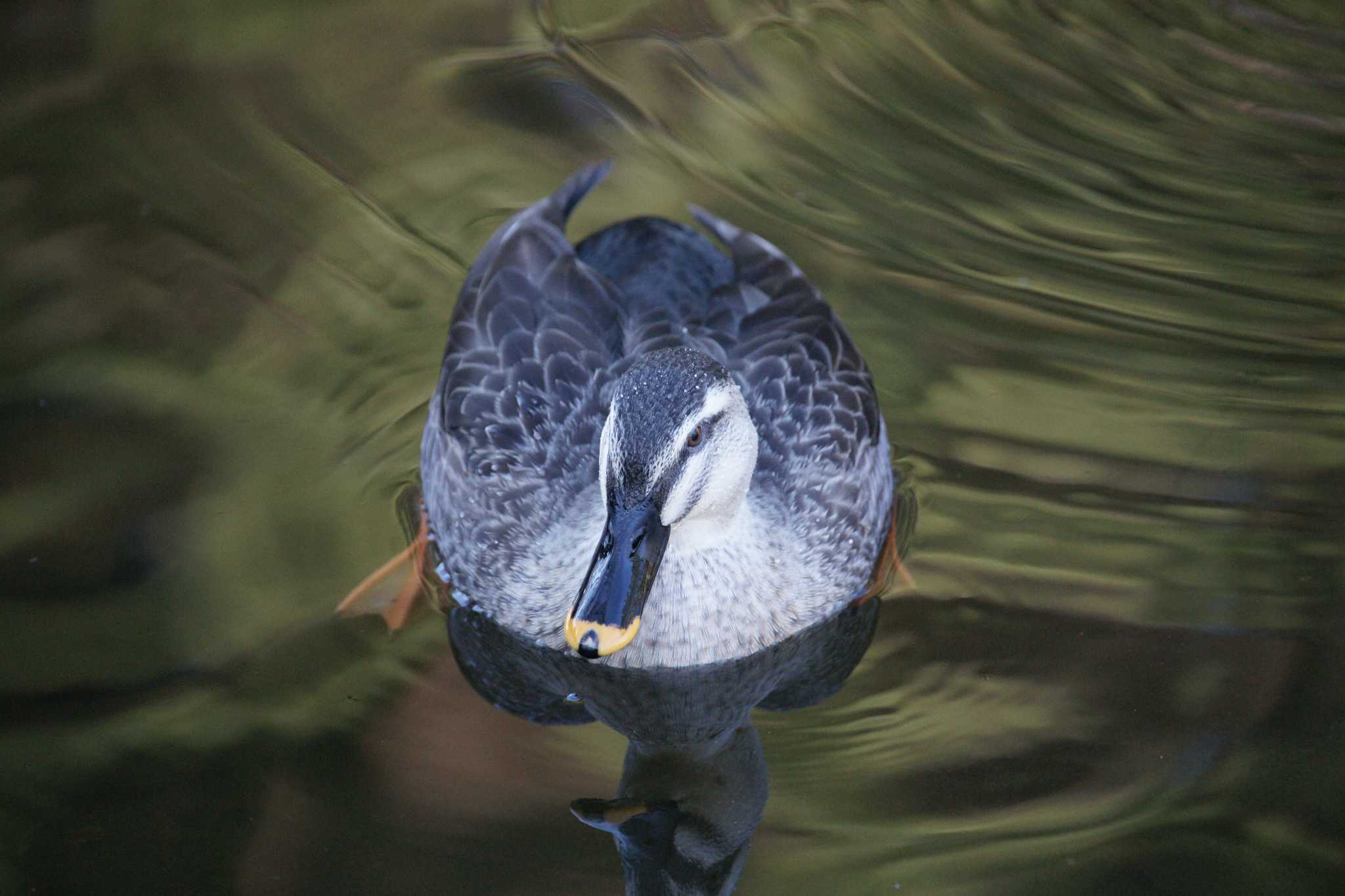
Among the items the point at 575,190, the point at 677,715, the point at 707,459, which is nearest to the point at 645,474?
the point at 707,459

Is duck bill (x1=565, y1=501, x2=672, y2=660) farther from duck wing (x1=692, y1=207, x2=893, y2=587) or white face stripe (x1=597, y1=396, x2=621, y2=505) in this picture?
duck wing (x1=692, y1=207, x2=893, y2=587)

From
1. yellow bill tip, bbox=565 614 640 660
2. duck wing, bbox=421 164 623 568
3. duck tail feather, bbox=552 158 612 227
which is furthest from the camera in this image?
duck tail feather, bbox=552 158 612 227

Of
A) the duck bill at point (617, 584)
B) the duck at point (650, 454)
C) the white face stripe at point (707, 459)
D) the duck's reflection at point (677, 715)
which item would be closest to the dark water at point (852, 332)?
the duck's reflection at point (677, 715)

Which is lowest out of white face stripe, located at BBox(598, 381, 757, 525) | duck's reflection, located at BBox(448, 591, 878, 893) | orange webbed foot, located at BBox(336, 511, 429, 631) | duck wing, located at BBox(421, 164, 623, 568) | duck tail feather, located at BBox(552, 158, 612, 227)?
orange webbed foot, located at BBox(336, 511, 429, 631)

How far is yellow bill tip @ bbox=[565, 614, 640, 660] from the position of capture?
4.38 metres

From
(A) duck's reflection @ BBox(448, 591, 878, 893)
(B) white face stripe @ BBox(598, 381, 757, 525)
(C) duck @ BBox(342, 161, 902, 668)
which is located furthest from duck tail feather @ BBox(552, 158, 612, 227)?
(A) duck's reflection @ BBox(448, 591, 878, 893)

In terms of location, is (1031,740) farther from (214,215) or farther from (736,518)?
(214,215)

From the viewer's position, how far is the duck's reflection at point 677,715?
14.7 ft

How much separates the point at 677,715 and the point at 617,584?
770 mm

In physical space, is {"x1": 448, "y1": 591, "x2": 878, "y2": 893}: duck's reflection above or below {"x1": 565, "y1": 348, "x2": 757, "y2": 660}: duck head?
below

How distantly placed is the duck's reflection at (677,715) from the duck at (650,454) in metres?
0.08

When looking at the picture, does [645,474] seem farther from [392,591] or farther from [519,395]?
[392,591]

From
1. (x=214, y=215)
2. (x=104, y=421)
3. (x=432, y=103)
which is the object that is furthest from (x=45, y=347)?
(x=432, y=103)

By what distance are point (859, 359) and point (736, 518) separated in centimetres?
100
